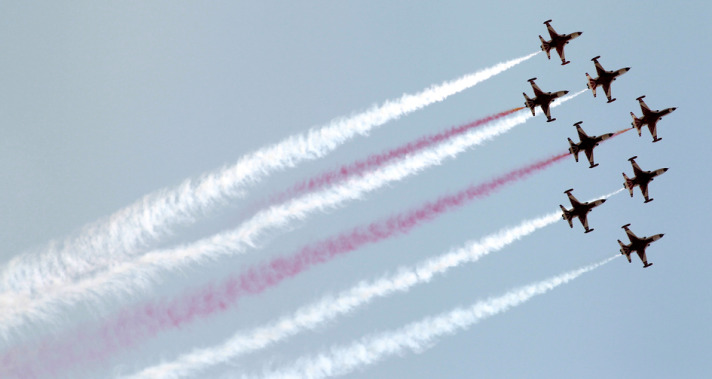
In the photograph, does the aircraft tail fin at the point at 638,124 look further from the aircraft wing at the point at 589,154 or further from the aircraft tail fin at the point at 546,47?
the aircraft tail fin at the point at 546,47

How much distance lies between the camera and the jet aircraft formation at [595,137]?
84.1 metres

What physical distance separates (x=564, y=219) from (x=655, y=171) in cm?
960

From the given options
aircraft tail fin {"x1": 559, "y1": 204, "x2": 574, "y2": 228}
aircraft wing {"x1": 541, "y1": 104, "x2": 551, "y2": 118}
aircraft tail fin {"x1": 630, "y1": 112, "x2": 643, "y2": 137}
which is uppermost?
aircraft wing {"x1": 541, "y1": 104, "x2": 551, "y2": 118}

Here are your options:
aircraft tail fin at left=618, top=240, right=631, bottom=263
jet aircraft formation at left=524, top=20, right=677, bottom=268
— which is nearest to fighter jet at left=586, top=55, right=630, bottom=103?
jet aircraft formation at left=524, top=20, right=677, bottom=268

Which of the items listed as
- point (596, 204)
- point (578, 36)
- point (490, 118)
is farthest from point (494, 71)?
point (596, 204)

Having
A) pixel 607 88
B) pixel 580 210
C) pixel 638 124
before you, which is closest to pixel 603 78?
pixel 607 88

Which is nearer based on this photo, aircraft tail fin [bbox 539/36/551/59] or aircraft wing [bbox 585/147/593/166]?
aircraft tail fin [bbox 539/36/551/59]

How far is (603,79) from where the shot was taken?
86.1m

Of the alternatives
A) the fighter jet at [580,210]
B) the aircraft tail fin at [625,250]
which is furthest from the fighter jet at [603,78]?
the aircraft tail fin at [625,250]

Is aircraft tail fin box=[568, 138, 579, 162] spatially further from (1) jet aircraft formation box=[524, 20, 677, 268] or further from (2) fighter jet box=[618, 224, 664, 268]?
(2) fighter jet box=[618, 224, 664, 268]

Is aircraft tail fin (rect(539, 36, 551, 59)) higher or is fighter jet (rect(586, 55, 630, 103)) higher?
aircraft tail fin (rect(539, 36, 551, 59))

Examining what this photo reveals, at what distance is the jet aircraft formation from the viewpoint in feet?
276

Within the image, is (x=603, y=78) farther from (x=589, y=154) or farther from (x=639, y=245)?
(x=639, y=245)

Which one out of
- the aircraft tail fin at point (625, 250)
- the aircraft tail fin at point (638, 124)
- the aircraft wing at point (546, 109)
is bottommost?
the aircraft tail fin at point (625, 250)
